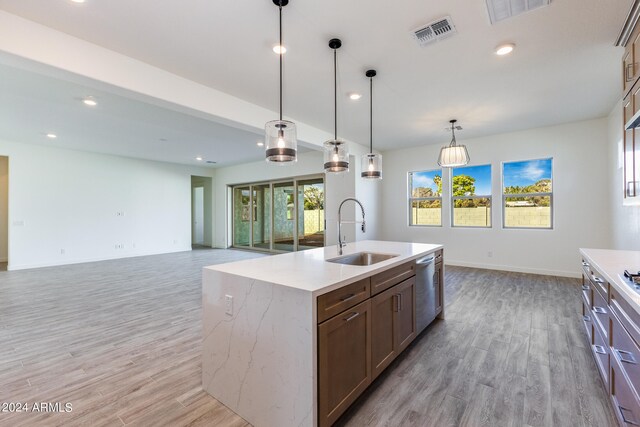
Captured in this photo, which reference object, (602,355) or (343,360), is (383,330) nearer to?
(343,360)

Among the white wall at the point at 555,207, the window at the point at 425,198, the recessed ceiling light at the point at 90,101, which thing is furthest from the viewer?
the window at the point at 425,198

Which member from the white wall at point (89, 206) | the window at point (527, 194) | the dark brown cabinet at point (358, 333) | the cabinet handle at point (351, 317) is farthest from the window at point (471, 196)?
the white wall at point (89, 206)

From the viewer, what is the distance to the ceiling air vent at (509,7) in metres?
2.09

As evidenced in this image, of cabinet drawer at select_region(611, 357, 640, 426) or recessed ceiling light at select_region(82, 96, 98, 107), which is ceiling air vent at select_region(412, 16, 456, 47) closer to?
cabinet drawer at select_region(611, 357, 640, 426)

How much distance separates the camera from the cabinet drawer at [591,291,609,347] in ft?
6.08

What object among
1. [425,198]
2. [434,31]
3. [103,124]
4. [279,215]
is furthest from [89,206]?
[434,31]

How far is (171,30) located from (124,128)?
3646 mm

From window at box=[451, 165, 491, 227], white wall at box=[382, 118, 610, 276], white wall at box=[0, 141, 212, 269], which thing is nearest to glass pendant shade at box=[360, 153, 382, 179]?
white wall at box=[382, 118, 610, 276]

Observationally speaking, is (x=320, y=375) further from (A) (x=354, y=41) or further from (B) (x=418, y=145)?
(B) (x=418, y=145)

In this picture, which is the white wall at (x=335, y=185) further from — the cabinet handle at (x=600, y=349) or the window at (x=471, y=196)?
the cabinet handle at (x=600, y=349)

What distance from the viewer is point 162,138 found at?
5.99 meters

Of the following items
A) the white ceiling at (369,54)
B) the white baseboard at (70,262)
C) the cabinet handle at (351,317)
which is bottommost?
the white baseboard at (70,262)

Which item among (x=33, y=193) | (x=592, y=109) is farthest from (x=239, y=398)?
(x=33, y=193)

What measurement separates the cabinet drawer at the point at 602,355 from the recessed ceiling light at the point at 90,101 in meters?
5.84
